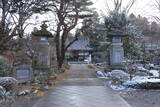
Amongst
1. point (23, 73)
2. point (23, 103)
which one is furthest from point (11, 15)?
point (23, 103)

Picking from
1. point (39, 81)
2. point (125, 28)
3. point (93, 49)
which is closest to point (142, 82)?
point (39, 81)

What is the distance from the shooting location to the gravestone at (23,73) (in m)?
14.0

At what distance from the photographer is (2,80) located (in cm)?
1080

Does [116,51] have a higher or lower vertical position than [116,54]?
higher

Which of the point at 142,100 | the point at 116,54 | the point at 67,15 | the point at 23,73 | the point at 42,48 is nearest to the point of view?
the point at 142,100

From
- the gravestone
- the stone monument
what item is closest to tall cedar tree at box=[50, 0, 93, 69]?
the stone monument

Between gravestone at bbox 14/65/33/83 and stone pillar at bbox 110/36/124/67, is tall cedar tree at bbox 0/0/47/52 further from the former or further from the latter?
stone pillar at bbox 110/36/124/67

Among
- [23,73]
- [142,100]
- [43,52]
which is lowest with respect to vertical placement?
[142,100]

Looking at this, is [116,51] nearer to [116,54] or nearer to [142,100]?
[116,54]

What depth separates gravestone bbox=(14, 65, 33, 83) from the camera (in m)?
14.0

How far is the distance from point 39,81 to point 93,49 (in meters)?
37.0

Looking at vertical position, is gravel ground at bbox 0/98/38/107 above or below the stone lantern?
below

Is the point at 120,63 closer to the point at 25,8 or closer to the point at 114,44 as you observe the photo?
the point at 114,44

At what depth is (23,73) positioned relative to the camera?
14180 millimetres
